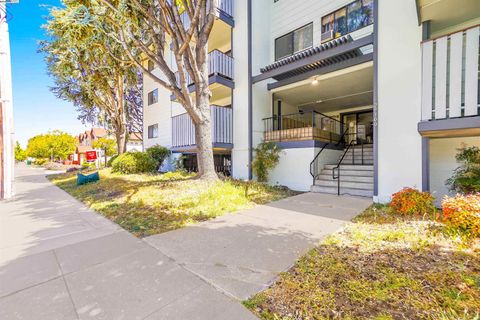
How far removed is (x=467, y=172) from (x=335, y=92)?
6.22 metres

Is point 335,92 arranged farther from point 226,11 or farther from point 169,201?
point 169,201

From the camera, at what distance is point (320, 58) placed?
772 cm

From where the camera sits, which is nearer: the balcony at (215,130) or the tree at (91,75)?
the balcony at (215,130)

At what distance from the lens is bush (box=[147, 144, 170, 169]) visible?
13.8 metres

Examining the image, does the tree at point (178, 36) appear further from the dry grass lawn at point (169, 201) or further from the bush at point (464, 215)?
the bush at point (464, 215)

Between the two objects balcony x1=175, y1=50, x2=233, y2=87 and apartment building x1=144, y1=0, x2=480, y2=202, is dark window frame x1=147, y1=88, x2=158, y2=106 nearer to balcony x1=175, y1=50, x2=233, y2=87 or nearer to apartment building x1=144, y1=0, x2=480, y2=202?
apartment building x1=144, y1=0, x2=480, y2=202

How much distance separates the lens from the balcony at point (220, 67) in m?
9.74

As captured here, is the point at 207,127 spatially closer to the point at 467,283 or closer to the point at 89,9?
the point at 89,9

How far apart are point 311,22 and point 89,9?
29.3 ft

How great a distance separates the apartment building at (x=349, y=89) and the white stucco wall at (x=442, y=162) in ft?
0.08

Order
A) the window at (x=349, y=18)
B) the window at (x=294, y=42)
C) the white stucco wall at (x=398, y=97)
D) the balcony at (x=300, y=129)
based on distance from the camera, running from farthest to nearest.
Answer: the window at (x=294, y=42)
the balcony at (x=300, y=129)
the window at (x=349, y=18)
the white stucco wall at (x=398, y=97)

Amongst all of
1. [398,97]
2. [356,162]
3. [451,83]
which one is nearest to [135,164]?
[356,162]

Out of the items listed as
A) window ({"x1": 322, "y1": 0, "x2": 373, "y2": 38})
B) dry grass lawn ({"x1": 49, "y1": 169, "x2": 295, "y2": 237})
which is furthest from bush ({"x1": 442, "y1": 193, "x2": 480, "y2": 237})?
window ({"x1": 322, "y1": 0, "x2": 373, "y2": 38})

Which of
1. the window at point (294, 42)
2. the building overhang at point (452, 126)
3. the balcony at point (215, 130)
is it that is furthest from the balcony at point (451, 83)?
the balcony at point (215, 130)
